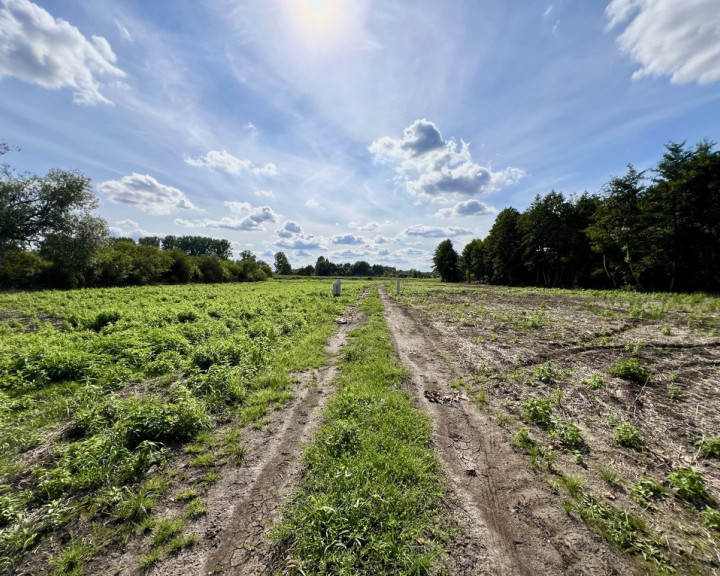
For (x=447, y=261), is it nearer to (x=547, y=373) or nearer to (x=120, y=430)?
(x=547, y=373)

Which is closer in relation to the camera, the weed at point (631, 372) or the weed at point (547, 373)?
the weed at point (631, 372)

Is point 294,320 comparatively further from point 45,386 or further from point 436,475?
point 436,475

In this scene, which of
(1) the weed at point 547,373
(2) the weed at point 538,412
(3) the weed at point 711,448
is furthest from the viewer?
(1) the weed at point 547,373

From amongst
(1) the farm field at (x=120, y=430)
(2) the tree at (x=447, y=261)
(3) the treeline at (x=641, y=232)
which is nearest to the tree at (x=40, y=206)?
(1) the farm field at (x=120, y=430)

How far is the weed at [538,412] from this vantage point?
5683mm

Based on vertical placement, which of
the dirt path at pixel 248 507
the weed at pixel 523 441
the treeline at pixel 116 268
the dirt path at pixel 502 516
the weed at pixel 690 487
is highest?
the treeline at pixel 116 268

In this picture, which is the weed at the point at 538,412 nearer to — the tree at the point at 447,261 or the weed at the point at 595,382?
the weed at the point at 595,382

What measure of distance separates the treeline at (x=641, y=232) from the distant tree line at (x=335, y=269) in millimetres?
90299

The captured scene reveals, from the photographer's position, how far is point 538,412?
579 cm

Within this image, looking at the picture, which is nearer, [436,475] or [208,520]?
[208,520]

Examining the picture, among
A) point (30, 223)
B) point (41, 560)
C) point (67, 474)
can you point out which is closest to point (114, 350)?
point (67, 474)

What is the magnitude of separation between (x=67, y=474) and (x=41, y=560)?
4.40ft

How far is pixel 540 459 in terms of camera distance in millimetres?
4590

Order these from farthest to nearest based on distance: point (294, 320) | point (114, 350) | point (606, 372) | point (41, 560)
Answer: point (294, 320) → point (114, 350) → point (606, 372) → point (41, 560)
